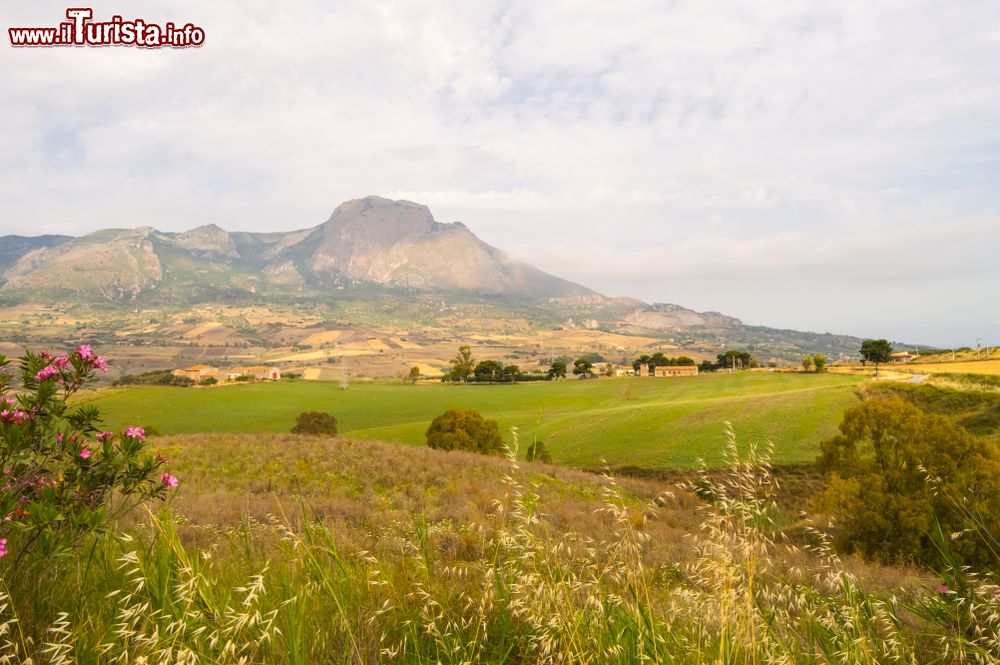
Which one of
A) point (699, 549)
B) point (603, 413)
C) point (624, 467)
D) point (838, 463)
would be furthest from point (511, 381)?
point (699, 549)

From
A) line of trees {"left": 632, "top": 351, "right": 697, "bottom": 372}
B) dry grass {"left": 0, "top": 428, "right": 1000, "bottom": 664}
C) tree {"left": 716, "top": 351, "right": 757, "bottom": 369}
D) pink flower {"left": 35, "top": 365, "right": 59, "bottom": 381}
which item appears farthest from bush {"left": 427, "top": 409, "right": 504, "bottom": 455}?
tree {"left": 716, "top": 351, "right": 757, "bottom": 369}

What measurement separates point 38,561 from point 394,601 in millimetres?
2638

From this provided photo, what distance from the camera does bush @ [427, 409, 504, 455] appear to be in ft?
117

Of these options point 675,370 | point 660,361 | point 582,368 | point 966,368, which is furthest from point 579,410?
point 660,361

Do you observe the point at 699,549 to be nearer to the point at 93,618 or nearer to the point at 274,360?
the point at 93,618

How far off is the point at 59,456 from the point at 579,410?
70.3m

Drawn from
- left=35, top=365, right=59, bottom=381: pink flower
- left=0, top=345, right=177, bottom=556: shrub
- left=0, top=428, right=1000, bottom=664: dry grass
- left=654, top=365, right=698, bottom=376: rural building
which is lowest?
left=654, top=365, right=698, bottom=376: rural building

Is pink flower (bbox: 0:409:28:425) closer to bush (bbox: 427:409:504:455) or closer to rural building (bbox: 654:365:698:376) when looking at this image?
bush (bbox: 427:409:504:455)

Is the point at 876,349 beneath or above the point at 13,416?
beneath

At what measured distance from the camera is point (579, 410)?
7212cm

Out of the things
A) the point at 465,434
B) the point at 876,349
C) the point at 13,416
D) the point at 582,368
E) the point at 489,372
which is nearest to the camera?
the point at 13,416

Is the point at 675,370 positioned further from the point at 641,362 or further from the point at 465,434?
the point at 465,434

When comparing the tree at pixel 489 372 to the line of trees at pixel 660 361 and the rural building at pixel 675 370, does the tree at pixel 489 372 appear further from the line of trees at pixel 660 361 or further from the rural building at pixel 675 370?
the line of trees at pixel 660 361

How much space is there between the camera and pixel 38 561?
3762 mm
